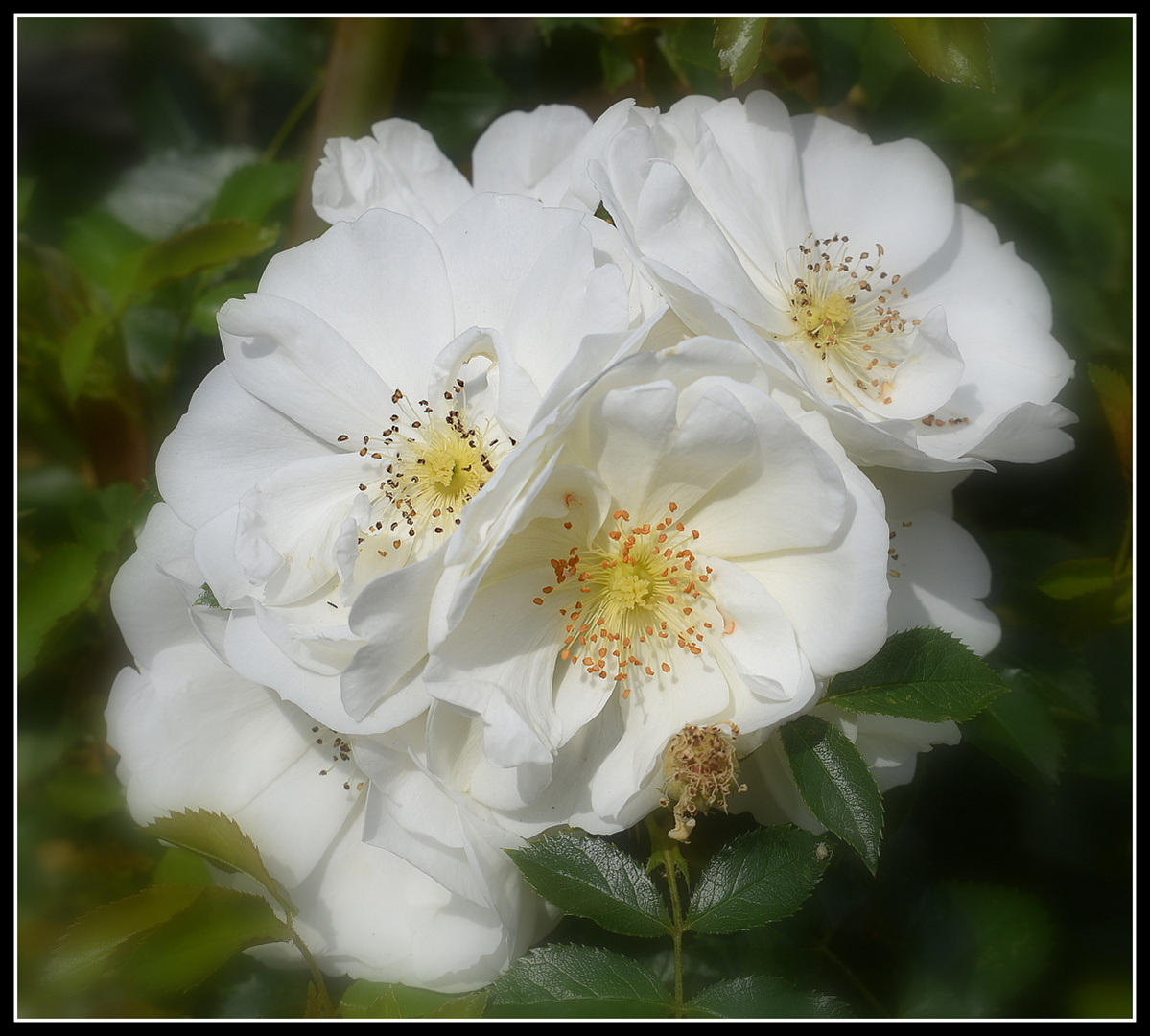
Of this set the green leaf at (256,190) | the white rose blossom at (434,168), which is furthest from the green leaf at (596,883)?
the green leaf at (256,190)

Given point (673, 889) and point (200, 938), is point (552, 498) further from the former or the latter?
point (200, 938)

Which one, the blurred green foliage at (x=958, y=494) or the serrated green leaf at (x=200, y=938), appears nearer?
the serrated green leaf at (x=200, y=938)

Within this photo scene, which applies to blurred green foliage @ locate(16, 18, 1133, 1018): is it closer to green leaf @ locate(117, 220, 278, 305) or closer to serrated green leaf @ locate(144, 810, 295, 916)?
green leaf @ locate(117, 220, 278, 305)

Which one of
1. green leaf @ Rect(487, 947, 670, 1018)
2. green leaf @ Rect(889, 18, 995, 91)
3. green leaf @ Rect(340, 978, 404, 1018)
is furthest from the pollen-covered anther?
green leaf @ Rect(889, 18, 995, 91)

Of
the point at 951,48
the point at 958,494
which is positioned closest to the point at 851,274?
the point at 951,48

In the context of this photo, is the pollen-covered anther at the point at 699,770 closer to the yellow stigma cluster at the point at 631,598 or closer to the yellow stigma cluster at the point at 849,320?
the yellow stigma cluster at the point at 631,598
